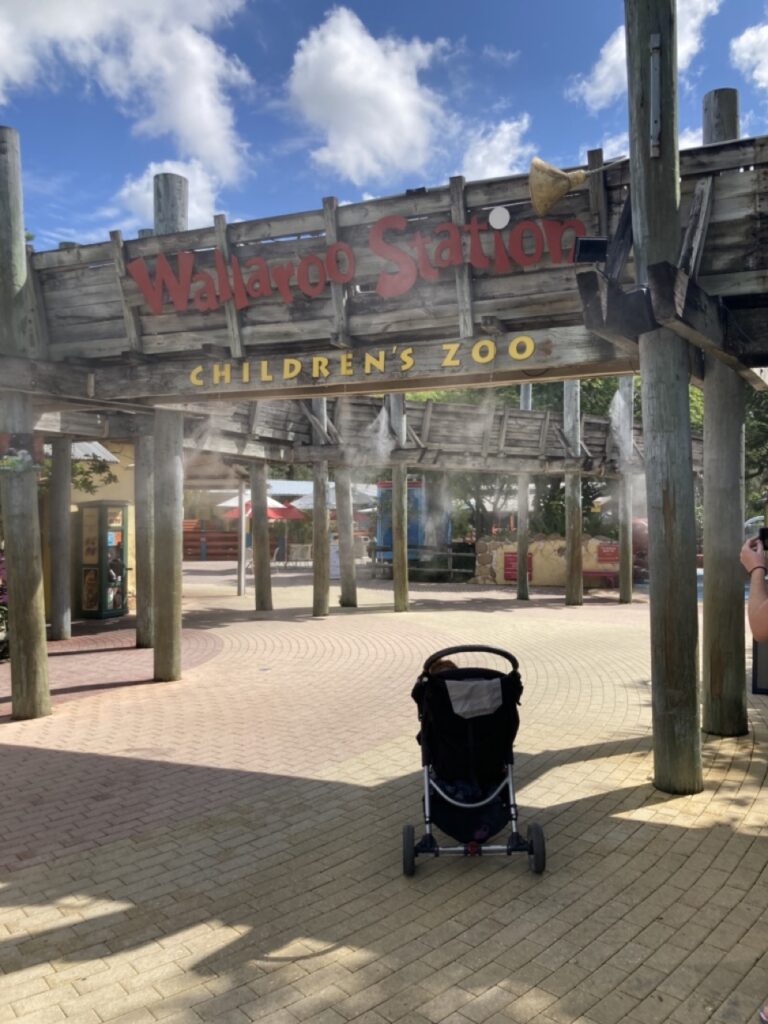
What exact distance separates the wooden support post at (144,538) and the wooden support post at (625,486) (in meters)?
11.7

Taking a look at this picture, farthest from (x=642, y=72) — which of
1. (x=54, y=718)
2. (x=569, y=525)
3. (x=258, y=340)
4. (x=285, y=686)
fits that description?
(x=569, y=525)

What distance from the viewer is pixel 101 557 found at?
14828 millimetres

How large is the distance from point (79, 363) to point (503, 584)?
57.5ft

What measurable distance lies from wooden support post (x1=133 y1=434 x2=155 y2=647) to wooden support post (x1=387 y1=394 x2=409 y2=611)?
581 cm

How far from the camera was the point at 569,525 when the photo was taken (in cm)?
1800

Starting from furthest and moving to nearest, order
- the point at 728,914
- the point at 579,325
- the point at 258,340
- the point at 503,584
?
the point at 503,584 < the point at 258,340 < the point at 579,325 < the point at 728,914

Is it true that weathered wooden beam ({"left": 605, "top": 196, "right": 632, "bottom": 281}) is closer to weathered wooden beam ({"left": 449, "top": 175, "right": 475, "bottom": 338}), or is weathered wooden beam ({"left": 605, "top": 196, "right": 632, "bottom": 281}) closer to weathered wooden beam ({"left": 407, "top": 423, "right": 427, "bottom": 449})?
weathered wooden beam ({"left": 449, "top": 175, "right": 475, "bottom": 338})

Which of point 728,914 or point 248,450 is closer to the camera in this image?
point 728,914

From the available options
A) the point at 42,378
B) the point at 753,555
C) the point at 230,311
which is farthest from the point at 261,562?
the point at 753,555

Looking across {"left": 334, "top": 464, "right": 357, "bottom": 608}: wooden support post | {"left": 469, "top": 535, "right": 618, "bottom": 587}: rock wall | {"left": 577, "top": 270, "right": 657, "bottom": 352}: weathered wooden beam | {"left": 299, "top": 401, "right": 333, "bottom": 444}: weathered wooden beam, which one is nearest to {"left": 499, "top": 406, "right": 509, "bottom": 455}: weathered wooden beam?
{"left": 334, "top": 464, "right": 357, "bottom": 608}: wooden support post

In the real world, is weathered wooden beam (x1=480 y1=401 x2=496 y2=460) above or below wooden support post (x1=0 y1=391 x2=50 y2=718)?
above

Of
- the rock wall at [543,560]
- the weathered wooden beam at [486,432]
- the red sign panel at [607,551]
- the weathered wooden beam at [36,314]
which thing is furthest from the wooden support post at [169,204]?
the red sign panel at [607,551]

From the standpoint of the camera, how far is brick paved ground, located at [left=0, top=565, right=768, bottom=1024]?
10.0 ft

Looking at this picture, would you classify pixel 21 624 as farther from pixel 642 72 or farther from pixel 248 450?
pixel 248 450
